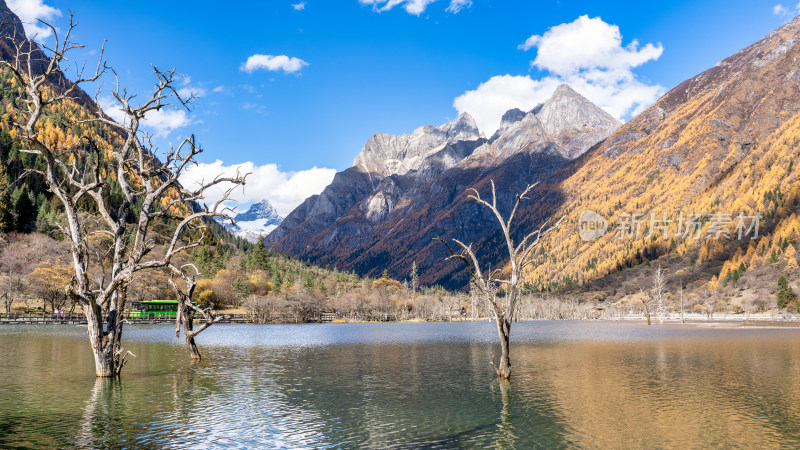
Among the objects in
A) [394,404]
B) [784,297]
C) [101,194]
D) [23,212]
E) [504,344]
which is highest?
[23,212]

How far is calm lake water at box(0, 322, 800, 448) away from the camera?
1930cm

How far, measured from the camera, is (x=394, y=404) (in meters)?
26.1

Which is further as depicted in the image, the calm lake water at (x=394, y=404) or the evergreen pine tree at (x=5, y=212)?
the evergreen pine tree at (x=5, y=212)

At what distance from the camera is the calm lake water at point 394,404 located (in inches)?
760

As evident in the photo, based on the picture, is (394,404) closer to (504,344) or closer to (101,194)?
(504,344)

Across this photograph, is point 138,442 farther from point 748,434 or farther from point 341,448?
point 748,434

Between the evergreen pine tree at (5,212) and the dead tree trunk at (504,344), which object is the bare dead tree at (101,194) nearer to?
the dead tree trunk at (504,344)

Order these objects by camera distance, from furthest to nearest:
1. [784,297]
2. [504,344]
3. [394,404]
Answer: [784,297], [504,344], [394,404]

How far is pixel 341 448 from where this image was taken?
1800 centimetres

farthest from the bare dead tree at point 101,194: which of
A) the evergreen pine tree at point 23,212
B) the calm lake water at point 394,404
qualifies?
the evergreen pine tree at point 23,212

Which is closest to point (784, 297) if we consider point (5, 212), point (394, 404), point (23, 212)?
point (394, 404)

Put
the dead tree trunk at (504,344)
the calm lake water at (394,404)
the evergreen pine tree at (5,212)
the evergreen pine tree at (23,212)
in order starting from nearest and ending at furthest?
1. the calm lake water at (394,404)
2. the dead tree trunk at (504,344)
3. the evergreen pine tree at (5,212)
4. the evergreen pine tree at (23,212)

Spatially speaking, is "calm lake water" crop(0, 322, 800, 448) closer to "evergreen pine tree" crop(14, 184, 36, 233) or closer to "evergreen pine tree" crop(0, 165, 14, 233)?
"evergreen pine tree" crop(0, 165, 14, 233)

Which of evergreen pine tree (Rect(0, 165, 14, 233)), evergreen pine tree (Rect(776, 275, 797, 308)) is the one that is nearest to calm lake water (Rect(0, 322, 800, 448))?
evergreen pine tree (Rect(0, 165, 14, 233))
